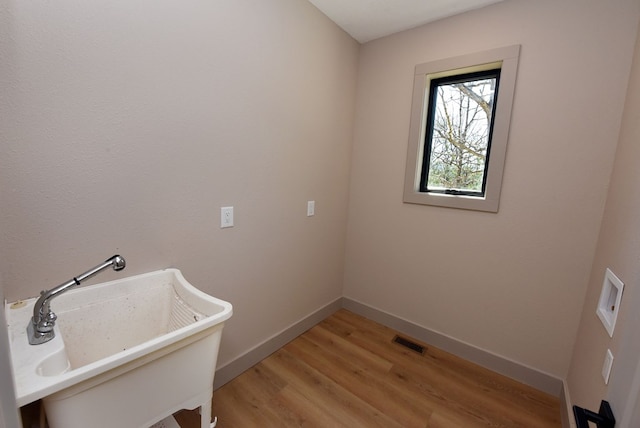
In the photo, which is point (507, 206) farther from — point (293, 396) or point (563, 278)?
point (293, 396)

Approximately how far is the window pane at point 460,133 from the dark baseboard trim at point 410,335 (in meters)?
1.19

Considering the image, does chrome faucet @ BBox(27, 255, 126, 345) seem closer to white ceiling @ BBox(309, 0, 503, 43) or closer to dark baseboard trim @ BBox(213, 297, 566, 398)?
dark baseboard trim @ BBox(213, 297, 566, 398)

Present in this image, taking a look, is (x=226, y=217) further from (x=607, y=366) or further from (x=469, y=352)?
(x=469, y=352)

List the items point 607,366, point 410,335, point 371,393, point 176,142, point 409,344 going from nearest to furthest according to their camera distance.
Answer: point 607,366
point 176,142
point 371,393
point 409,344
point 410,335

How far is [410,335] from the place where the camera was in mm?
2291

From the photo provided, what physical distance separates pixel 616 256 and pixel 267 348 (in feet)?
6.65

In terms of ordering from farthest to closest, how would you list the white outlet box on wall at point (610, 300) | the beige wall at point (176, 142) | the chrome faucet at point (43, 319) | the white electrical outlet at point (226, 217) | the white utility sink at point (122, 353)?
the white electrical outlet at point (226, 217)
the white outlet box on wall at point (610, 300)
the beige wall at point (176, 142)
the chrome faucet at point (43, 319)
the white utility sink at point (122, 353)

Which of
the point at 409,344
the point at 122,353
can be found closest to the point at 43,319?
the point at 122,353

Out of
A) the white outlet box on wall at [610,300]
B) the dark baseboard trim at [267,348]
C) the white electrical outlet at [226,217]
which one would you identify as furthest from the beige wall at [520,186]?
the white electrical outlet at [226,217]

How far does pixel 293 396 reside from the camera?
162cm

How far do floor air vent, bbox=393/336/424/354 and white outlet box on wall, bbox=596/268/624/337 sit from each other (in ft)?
3.86

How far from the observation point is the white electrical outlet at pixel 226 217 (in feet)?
5.09

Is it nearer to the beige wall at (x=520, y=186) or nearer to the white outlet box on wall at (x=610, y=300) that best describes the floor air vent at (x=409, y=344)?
the beige wall at (x=520, y=186)

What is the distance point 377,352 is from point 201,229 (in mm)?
1588
